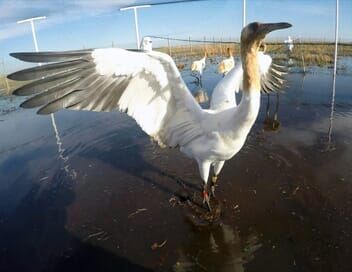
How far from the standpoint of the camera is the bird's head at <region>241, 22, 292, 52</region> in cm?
294

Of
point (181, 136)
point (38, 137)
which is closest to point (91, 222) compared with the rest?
point (181, 136)

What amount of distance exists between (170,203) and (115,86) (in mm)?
1971

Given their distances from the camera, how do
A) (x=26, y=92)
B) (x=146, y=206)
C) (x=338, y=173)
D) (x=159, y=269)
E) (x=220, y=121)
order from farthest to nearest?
(x=338, y=173) < (x=146, y=206) < (x=220, y=121) < (x=159, y=269) < (x=26, y=92)

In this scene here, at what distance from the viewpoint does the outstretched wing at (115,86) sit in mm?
2932

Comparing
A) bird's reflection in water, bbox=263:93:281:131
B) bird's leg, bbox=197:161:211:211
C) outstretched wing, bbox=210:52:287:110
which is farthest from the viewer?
bird's reflection in water, bbox=263:93:281:131

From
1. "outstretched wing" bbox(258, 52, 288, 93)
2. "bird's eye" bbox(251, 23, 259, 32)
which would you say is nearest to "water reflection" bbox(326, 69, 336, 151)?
"outstretched wing" bbox(258, 52, 288, 93)

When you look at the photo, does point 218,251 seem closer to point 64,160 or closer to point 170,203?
point 170,203

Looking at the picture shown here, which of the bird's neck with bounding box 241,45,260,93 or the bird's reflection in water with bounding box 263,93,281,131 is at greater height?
the bird's neck with bounding box 241,45,260,93

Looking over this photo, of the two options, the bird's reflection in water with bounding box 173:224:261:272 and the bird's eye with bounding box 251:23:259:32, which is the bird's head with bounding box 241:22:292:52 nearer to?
the bird's eye with bounding box 251:23:259:32

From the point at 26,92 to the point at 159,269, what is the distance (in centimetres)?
219

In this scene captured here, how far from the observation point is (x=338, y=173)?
5059 mm

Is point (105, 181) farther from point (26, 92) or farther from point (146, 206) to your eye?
point (26, 92)

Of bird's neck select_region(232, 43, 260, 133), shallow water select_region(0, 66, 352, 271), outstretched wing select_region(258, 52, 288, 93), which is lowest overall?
shallow water select_region(0, 66, 352, 271)

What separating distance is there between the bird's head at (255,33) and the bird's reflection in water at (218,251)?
2141 mm
